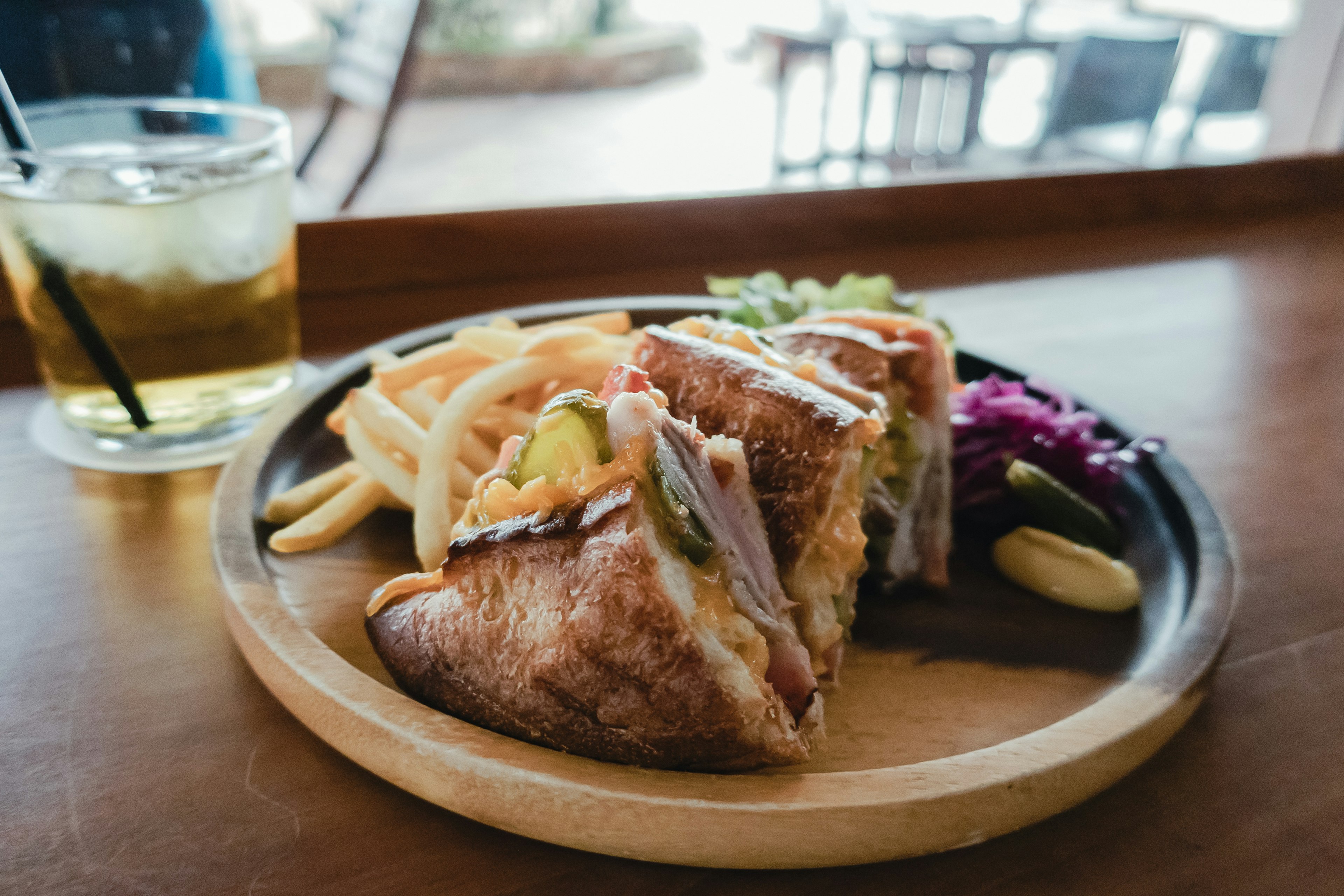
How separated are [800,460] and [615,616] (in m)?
0.39

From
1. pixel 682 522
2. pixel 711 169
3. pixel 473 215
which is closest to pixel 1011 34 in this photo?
pixel 711 169

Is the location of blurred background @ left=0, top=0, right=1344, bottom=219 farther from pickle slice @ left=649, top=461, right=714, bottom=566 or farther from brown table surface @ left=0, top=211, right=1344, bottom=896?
pickle slice @ left=649, top=461, right=714, bottom=566

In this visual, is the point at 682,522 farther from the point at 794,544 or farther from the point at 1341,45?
Result: the point at 1341,45

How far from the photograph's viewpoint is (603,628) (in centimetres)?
99

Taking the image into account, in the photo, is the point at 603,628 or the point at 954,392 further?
the point at 954,392

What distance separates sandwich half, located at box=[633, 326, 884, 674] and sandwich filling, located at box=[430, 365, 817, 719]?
3.2 inches

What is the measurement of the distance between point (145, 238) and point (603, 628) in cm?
123

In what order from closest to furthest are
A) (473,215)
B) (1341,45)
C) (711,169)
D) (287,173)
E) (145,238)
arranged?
(145,238), (287,173), (473,215), (1341,45), (711,169)

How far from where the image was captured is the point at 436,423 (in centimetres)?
148

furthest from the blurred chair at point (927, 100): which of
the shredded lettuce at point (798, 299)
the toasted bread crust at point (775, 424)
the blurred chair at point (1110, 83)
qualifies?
the toasted bread crust at point (775, 424)

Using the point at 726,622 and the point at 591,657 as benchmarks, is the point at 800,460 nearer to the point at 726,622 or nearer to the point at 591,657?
the point at 726,622

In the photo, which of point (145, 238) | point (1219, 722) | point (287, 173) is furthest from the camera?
point (287, 173)

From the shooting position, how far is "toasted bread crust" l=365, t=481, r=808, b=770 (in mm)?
977

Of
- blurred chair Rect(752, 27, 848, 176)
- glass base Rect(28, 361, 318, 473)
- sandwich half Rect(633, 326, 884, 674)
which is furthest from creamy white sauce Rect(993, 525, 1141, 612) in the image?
blurred chair Rect(752, 27, 848, 176)
